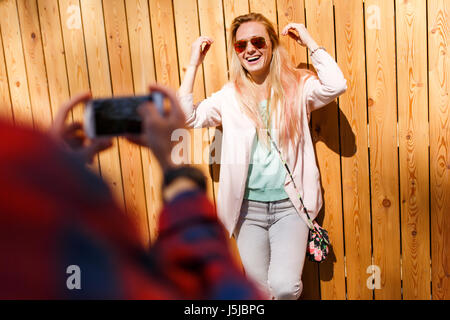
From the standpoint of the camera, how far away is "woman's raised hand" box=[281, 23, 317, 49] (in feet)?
5.70

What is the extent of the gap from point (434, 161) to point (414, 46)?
0.61 meters

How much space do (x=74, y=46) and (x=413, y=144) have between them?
1989mm

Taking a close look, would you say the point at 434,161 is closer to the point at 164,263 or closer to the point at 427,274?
the point at 427,274

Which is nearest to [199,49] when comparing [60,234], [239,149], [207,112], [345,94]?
[207,112]

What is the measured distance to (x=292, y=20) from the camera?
1.94 meters

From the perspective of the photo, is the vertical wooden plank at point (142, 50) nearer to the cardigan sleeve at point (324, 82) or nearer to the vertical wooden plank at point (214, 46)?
the vertical wooden plank at point (214, 46)

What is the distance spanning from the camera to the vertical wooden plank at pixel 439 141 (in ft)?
6.00

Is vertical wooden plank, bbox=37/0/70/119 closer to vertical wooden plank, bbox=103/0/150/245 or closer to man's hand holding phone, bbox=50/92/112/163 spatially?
vertical wooden plank, bbox=103/0/150/245

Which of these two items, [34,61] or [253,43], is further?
[34,61]

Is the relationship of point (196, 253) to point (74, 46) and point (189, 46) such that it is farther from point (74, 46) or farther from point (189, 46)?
point (74, 46)

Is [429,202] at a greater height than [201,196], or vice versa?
[201,196]

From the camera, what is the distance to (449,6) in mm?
1800

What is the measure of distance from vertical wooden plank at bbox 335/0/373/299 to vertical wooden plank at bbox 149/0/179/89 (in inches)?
34.9
